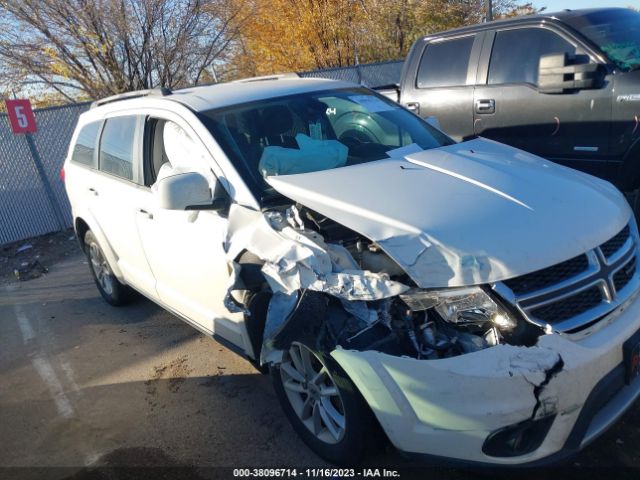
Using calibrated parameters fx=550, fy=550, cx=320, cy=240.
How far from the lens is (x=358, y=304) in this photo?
251 cm

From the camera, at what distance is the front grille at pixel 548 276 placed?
2.30 metres

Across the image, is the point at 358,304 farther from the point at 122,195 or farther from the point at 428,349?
the point at 122,195

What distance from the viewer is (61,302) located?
19.4 ft

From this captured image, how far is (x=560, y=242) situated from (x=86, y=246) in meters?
4.68

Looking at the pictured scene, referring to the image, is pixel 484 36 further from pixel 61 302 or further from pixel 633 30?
pixel 61 302

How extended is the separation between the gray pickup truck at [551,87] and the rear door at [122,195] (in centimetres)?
358

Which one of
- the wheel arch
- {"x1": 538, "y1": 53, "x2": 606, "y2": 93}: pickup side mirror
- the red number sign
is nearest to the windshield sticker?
{"x1": 538, "y1": 53, "x2": 606, "y2": 93}: pickup side mirror

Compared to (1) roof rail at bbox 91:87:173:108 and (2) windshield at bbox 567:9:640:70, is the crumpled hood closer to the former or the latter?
(1) roof rail at bbox 91:87:173:108

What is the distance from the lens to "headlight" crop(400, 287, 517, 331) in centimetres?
227

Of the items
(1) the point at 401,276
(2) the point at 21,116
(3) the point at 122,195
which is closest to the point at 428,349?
(1) the point at 401,276

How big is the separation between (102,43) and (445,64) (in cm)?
843

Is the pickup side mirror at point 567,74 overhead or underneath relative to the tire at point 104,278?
overhead

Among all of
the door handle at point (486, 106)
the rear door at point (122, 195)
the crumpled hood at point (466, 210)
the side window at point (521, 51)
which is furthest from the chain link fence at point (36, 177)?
the crumpled hood at point (466, 210)

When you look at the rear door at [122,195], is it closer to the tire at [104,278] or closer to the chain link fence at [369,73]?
the tire at [104,278]
